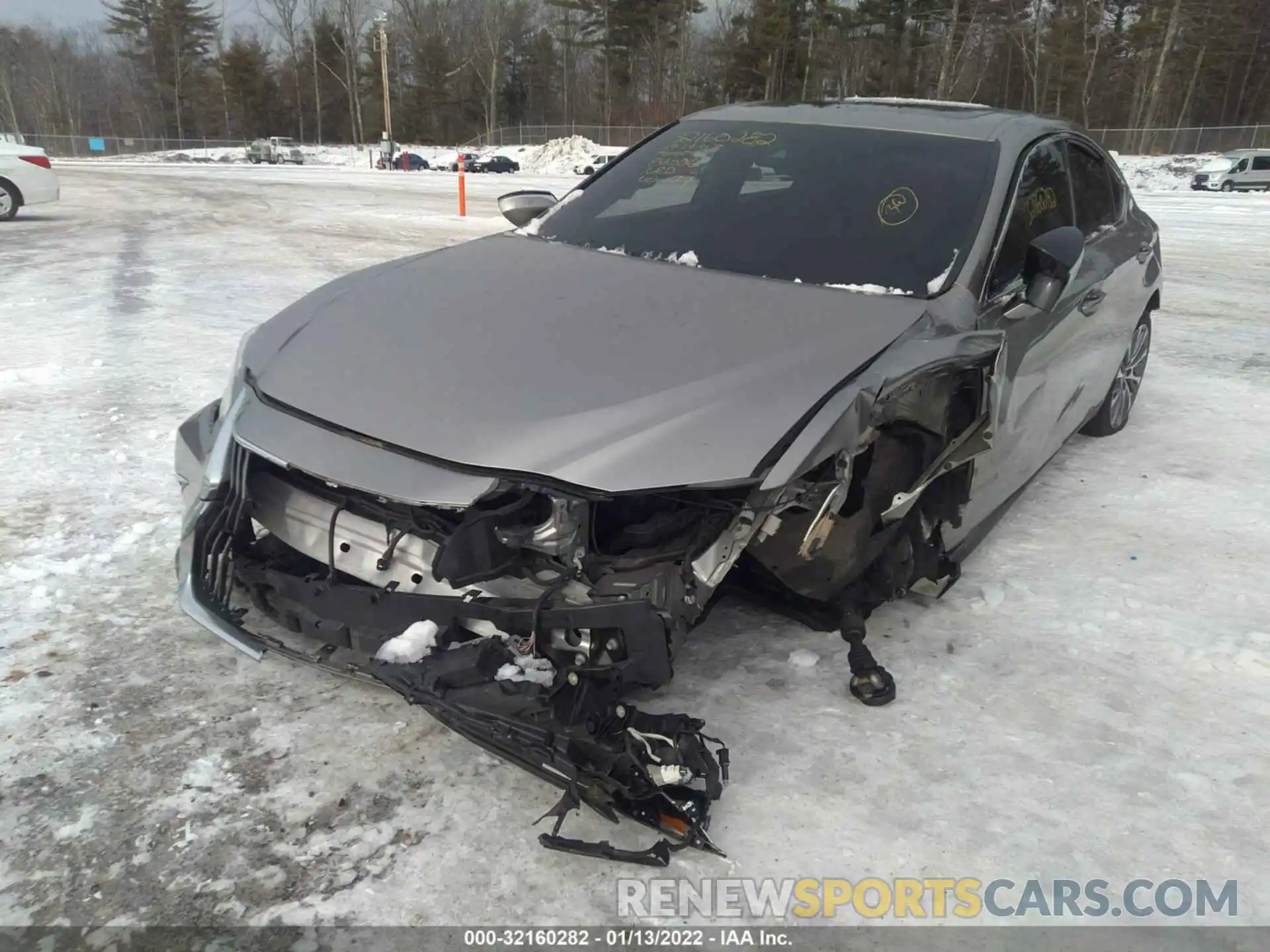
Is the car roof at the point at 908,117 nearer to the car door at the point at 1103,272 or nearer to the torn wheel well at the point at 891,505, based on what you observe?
the car door at the point at 1103,272

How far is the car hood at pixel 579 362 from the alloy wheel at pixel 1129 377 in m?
2.77

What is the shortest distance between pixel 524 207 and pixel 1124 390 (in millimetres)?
3447

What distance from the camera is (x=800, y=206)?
10.8 ft

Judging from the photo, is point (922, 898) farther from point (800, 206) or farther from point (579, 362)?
point (800, 206)

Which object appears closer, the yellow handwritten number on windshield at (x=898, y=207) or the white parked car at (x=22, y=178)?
the yellow handwritten number on windshield at (x=898, y=207)

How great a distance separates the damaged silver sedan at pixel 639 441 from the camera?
2.07 metres

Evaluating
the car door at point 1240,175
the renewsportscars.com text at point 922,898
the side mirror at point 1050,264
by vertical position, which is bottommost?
the renewsportscars.com text at point 922,898

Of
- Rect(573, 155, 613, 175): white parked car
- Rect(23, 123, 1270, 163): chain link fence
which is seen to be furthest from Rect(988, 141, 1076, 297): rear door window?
Rect(573, 155, 613, 175): white parked car

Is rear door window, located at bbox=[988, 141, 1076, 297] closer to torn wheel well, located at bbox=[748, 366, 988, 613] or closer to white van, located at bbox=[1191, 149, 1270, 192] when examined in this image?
torn wheel well, located at bbox=[748, 366, 988, 613]

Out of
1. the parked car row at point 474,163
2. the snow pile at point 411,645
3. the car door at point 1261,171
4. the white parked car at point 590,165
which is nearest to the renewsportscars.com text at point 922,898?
the snow pile at point 411,645

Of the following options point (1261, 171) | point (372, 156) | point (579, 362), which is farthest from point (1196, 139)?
point (579, 362)

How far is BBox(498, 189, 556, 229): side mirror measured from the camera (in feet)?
13.3

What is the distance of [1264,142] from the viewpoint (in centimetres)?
3906

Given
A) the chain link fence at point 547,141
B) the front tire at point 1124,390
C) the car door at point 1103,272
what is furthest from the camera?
the chain link fence at point 547,141
